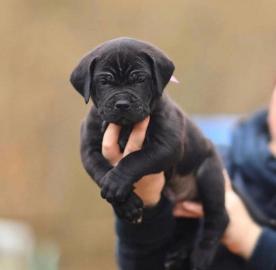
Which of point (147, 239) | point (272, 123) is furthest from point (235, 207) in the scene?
point (272, 123)

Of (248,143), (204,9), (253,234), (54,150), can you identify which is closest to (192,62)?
(204,9)

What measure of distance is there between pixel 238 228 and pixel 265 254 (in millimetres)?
154

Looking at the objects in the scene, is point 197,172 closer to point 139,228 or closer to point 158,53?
point 139,228

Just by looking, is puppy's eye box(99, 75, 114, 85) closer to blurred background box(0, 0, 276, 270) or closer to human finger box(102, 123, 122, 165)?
human finger box(102, 123, 122, 165)

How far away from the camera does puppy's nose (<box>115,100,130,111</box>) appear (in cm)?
198

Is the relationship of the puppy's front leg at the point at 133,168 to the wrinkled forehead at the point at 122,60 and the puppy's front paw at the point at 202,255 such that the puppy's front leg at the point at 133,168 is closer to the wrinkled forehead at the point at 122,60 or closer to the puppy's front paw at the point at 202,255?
the wrinkled forehead at the point at 122,60

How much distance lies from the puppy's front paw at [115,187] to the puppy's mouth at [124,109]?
0.16 m

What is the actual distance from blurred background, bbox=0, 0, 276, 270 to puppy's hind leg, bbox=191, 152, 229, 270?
321 cm

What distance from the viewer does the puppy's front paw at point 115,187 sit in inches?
80.7

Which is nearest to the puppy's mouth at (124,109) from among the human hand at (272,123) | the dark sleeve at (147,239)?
the dark sleeve at (147,239)

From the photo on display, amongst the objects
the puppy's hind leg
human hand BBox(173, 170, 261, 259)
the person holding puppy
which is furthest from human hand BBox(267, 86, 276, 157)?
the puppy's hind leg

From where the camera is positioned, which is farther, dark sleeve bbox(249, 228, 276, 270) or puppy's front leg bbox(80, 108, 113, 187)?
dark sleeve bbox(249, 228, 276, 270)

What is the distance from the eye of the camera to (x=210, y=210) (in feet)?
8.55

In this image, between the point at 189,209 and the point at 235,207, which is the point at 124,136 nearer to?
the point at 189,209
